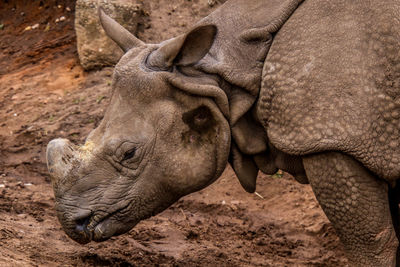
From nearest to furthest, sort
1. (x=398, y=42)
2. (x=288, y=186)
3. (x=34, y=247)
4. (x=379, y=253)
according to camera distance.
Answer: (x=398, y=42) < (x=379, y=253) < (x=34, y=247) < (x=288, y=186)

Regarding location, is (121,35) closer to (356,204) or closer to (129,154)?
(129,154)

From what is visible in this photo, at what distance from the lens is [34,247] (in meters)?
6.44

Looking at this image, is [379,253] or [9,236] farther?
[9,236]

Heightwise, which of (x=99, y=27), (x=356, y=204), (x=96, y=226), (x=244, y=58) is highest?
(x=244, y=58)

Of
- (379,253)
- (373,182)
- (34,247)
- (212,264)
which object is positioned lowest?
(212,264)

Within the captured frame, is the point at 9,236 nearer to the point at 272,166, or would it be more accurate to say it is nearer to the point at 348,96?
the point at 272,166

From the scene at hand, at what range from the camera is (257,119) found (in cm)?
524

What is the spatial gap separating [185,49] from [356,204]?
63.5 inches

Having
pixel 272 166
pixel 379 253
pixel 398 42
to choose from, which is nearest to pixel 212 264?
pixel 272 166

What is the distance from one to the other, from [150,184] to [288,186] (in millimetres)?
3599

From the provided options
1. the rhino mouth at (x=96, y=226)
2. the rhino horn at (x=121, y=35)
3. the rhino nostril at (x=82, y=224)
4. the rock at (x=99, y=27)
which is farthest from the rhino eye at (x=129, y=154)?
the rock at (x=99, y=27)

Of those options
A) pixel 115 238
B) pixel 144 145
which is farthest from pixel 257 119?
pixel 115 238

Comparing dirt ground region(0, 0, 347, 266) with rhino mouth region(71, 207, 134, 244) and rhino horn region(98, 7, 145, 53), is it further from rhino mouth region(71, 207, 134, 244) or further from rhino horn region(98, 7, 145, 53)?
rhino horn region(98, 7, 145, 53)

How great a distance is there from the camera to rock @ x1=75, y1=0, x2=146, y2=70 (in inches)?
404
